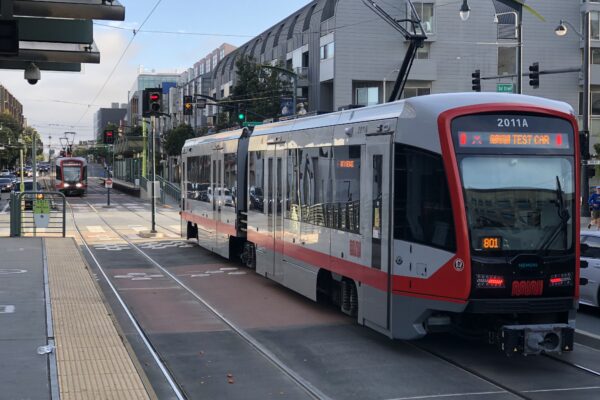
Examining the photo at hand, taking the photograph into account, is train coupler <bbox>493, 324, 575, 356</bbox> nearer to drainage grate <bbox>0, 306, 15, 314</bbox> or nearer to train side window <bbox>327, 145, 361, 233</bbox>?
train side window <bbox>327, 145, 361, 233</bbox>

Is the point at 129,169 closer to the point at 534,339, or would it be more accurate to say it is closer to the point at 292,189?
the point at 292,189

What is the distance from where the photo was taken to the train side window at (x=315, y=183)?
39.9 feet

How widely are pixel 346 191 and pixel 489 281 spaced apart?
3050 millimetres

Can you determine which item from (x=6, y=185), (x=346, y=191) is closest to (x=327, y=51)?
(x=6, y=185)

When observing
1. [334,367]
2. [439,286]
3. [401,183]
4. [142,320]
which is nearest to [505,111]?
[401,183]

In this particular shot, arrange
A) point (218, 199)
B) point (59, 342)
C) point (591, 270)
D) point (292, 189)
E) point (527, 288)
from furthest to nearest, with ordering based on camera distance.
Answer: point (218, 199) → point (292, 189) → point (591, 270) → point (59, 342) → point (527, 288)

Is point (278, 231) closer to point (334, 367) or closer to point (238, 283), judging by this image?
point (238, 283)

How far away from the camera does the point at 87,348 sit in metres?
9.34

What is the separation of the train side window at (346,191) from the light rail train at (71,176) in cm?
5765

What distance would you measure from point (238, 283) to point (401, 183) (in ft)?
26.2

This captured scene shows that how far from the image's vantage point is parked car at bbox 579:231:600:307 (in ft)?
42.2

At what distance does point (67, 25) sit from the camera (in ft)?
42.1

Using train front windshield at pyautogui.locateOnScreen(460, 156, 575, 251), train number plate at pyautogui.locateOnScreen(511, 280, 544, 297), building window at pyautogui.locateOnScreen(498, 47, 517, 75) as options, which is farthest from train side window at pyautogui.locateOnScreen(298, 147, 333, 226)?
building window at pyautogui.locateOnScreen(498, 47, 517, 75)

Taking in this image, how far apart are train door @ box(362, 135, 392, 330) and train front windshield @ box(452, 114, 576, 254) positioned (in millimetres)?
1150
